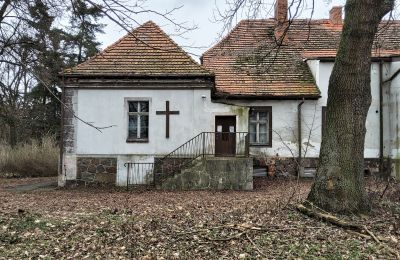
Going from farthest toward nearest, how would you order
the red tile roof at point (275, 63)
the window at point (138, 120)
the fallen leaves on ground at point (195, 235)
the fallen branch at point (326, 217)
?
the red tile roof at point (275, 63) < the window at point (138, 120) < the fallen branch at point (326, 217) < the fallen leaves on ground at point (195, 235)

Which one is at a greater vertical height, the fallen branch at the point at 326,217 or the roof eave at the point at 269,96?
the roof eave at the point at 269,96

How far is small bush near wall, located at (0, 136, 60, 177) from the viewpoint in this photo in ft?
76.5

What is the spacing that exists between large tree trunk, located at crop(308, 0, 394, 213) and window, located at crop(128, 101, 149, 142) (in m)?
10.0

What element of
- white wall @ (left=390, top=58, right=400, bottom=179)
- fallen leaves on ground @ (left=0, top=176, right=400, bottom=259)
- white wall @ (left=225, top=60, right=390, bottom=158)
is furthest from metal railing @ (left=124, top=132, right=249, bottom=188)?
fallen leaves on ground @ (left=0, top=176, right=400, bottom=259)

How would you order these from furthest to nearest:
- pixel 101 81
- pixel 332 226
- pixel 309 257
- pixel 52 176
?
pixel 52 176, pixel 101 81, pixel 332 226, pixel 309 257

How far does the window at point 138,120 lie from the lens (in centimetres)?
1691

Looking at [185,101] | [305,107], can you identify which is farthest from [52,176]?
[305,107]

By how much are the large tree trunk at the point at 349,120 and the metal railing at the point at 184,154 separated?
8677mm

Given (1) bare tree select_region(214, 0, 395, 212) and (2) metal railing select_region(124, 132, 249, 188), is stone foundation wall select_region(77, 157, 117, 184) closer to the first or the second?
(2) metal railing select_region(124, 132, 249, 188)

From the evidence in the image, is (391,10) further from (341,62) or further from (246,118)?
(246,118)

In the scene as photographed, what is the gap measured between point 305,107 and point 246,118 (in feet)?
11.2

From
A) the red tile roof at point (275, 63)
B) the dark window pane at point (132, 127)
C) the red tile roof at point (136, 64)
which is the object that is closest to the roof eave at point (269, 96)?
the red tile roof at point (275, 63)

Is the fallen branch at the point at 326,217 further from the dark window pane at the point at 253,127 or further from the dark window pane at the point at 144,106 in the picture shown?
the dark window pane at the point at 253,127

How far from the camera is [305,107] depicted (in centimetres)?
1858
